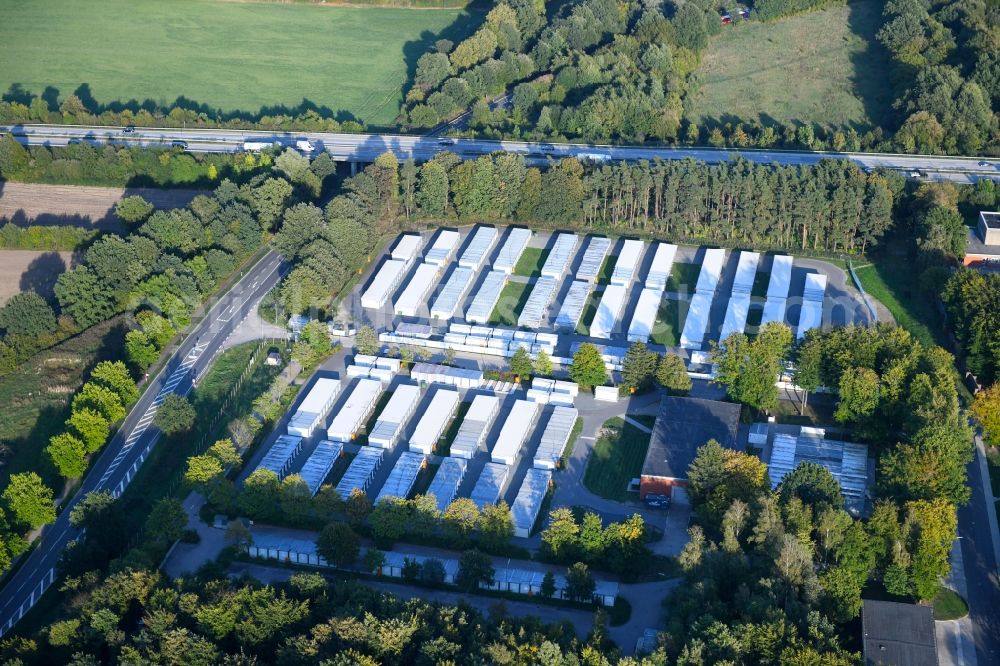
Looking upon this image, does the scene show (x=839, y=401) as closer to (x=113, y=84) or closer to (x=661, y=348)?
(x=661, y=348)

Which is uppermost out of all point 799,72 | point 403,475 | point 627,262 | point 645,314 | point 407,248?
point 799,72

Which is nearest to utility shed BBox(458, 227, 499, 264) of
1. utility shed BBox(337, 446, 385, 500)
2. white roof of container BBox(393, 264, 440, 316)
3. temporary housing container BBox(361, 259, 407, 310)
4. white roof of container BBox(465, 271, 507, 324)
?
white roof of container BBox(465, 271, 507, 324)

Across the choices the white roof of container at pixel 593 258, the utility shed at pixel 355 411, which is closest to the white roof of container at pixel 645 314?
the white roof of container at pixel 593 258

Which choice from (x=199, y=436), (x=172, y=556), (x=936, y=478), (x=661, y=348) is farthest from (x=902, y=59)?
(x=172, y=556)

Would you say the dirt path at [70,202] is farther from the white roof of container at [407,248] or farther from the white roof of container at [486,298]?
the white roof of container at [486,298]

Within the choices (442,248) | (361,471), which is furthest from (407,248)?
(361,471)

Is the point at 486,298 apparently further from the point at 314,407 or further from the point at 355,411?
the point at 314,407
